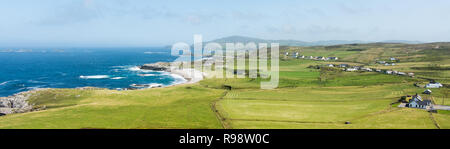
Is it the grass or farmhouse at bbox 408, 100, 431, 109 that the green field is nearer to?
the grass

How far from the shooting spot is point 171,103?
51000 mm

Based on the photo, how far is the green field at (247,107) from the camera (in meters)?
36.1

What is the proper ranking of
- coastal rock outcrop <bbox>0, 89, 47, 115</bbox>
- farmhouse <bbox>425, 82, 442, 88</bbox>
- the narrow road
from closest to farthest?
the narrow road < coastal rock outcrop <bbox>0, 89, 47, 115</bbox> < farmhouse <bbox>425, 82, 442, 88</bbox>

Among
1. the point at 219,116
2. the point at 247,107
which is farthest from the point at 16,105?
the point at 247,107

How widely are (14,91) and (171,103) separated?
1902 inches

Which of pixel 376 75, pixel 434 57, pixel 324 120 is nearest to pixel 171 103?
pixel 324 120

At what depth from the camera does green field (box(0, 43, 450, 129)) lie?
36062 millimetres

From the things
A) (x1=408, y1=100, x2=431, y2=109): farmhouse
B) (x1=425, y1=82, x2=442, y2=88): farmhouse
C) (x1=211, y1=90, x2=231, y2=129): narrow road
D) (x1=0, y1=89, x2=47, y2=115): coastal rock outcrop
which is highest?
(x1=425, y1=82, x2=442, y2=88): farmhouse

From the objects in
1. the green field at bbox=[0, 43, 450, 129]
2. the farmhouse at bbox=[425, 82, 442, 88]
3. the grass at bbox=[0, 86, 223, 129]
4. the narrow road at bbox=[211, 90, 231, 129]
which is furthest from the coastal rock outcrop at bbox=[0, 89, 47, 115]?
the farmhouse at bbox=[425, 82, 442, 88]

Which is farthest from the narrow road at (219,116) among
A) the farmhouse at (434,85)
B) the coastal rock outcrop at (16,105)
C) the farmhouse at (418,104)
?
the farmhouse at (434,85)

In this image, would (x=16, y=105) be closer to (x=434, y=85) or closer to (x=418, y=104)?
(x=418, y=104)

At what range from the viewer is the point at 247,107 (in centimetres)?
4591

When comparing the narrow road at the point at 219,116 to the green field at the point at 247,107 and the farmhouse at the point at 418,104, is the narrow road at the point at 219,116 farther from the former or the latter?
the farmhouse at the point at 418,104

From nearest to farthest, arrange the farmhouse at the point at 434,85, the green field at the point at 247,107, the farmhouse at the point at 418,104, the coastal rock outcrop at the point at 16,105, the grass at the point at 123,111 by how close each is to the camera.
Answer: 1. the green field at the point at 247,107
2. the grass at the point at 123,111
3. the farmhouse at the point at 418,104
4. the coastal rock outcrop at the point at 16,105
5. the farmhouse at the point at 434,85
